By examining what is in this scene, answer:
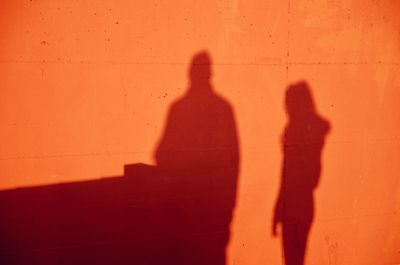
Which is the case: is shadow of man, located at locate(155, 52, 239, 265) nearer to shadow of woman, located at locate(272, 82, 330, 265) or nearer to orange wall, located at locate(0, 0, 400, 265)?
orange wall, located at locate(0, 0, 400, 265)

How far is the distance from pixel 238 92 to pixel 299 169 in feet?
3.34

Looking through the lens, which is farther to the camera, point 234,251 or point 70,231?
point 234,251

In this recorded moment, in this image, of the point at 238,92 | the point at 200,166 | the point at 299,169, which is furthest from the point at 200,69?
the point at 299,169

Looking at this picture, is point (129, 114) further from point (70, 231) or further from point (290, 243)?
point (290, 243)

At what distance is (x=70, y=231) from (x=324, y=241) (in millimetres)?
2527

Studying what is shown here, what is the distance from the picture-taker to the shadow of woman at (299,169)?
253cm

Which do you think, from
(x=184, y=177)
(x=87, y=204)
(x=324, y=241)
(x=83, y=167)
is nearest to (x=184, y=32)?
(x=184, y=177)

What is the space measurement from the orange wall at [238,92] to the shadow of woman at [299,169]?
0.08 metres

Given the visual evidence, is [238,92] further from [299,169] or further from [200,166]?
[299,169]

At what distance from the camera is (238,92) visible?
7.89 ft

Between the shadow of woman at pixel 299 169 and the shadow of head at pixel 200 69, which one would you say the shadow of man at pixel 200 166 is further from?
the shadow of woman at pixel 299 169

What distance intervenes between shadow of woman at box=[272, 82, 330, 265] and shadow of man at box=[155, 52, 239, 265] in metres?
0.54

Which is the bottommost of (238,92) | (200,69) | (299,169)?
(299,169)

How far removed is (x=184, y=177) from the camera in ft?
7.97
